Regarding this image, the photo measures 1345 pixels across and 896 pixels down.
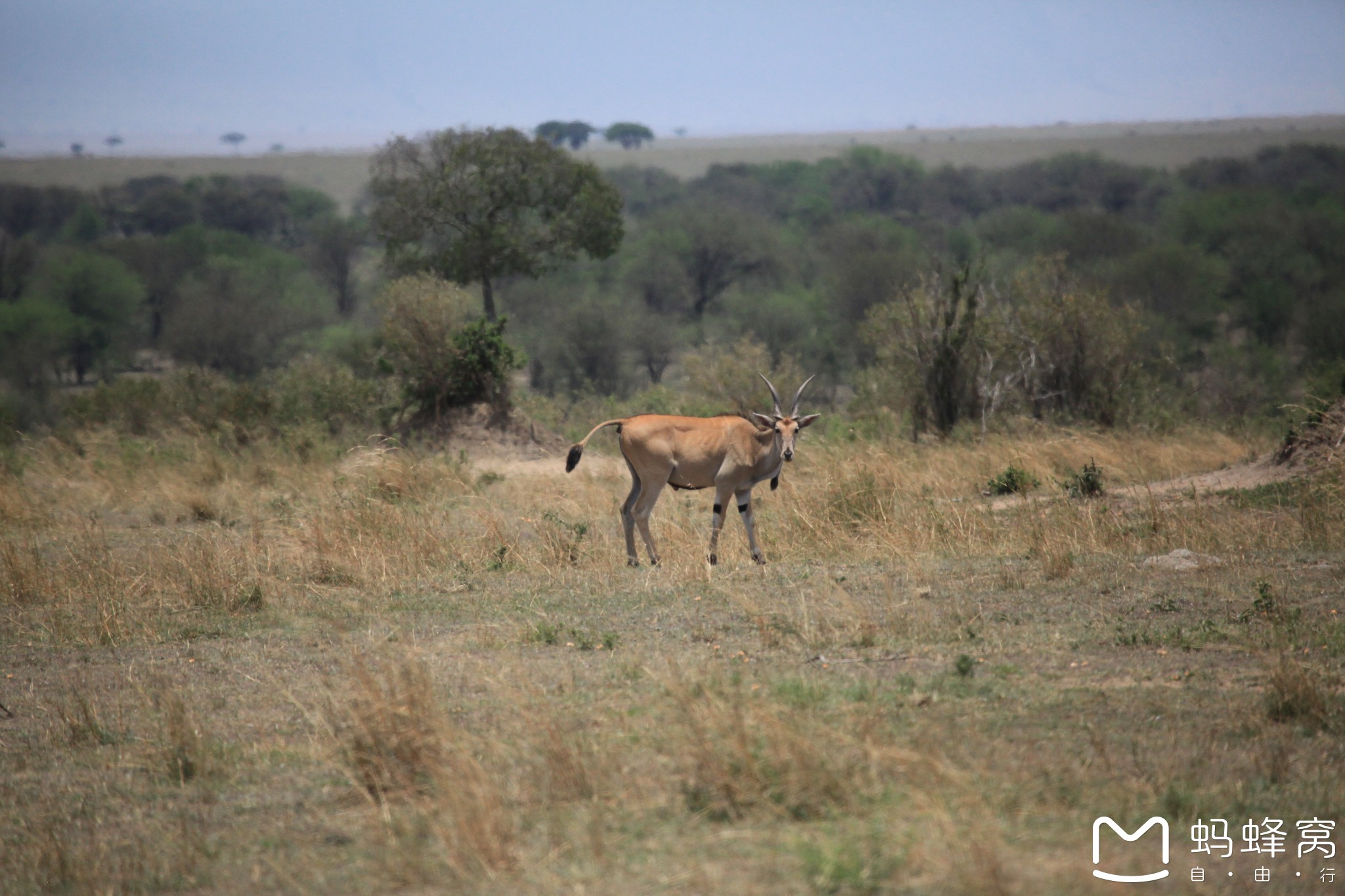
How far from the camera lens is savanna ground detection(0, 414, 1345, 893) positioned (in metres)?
5.05

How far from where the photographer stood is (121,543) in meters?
13.8

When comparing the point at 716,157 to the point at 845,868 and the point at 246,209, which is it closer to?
the point at 246,209

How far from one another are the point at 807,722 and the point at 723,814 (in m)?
0.78

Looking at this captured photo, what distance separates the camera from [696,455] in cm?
1190

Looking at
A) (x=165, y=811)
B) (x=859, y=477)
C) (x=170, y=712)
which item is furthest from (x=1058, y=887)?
(x=859, y=477)

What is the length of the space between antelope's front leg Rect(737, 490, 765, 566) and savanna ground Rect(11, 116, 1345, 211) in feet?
333

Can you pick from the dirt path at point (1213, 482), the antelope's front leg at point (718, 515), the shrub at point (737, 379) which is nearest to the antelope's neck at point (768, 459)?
the antelope's front leg at point (718, 515)

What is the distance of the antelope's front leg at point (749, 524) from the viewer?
36.8ft

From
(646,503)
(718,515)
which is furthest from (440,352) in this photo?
(718,515)

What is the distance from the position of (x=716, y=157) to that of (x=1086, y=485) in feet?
456

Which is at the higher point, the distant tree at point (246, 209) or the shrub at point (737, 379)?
the distant tree at point (246, 209)

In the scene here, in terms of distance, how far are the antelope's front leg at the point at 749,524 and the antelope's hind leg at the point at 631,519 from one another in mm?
→ 1024

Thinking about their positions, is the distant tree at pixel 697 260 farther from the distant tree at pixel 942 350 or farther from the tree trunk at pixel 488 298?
the distant tree at pixel 942 350

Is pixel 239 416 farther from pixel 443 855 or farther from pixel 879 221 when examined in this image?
pixel 879 221
